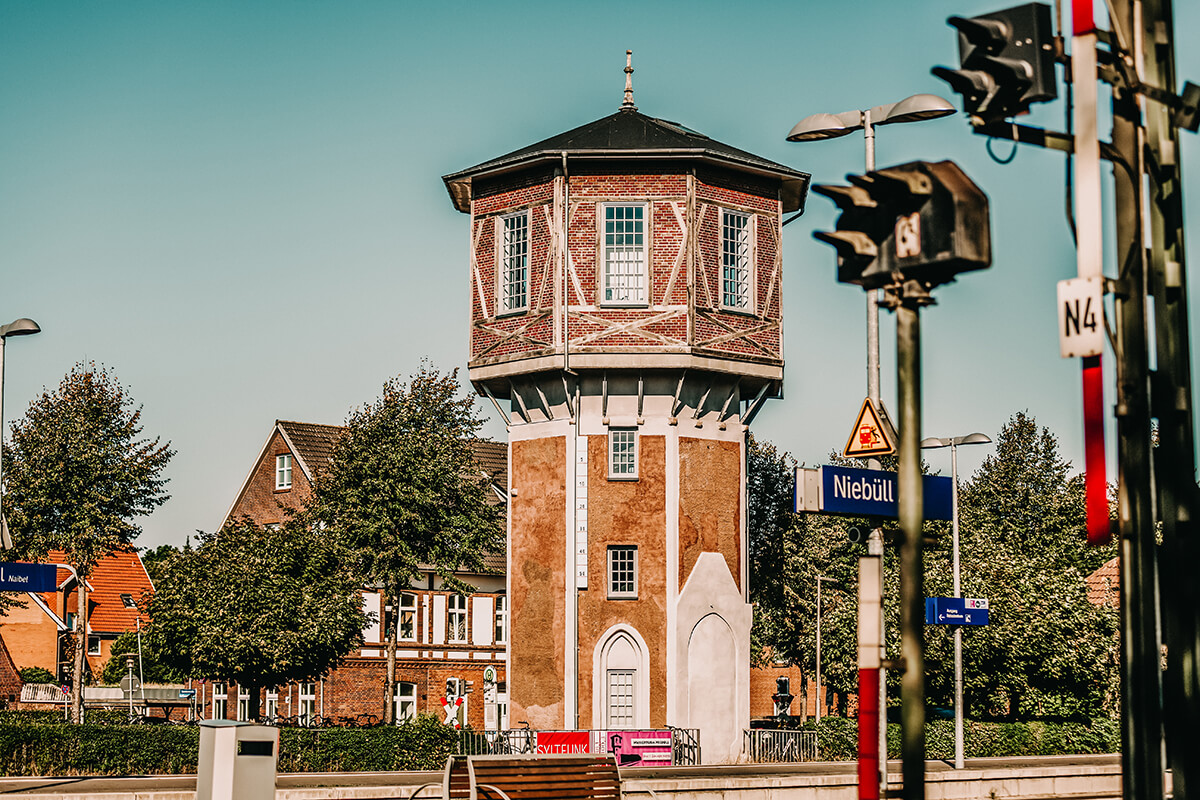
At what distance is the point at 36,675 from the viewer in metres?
72.9

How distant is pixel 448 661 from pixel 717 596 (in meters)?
26.8

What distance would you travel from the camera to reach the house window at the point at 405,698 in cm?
6375

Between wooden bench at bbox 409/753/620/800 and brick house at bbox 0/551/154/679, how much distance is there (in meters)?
60.1

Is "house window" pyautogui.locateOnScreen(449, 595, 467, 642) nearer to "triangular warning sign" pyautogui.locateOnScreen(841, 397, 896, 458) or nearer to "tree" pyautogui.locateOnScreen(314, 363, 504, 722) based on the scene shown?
"tree" pyautogui.locateOnScreen(314, 363, 504, 722)

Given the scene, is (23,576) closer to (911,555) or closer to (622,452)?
(911,555)

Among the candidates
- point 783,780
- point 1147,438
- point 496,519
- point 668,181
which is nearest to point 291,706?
point 496,519

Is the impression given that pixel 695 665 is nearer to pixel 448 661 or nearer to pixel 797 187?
pixel 797 187

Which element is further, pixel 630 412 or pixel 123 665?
pixel 123 665

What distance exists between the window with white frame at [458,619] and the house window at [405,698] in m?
3.01

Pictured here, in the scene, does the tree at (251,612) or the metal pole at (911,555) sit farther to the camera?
the tree at (251,612)

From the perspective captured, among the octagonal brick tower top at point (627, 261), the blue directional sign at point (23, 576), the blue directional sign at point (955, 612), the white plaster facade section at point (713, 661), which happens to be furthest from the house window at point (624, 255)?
the blue directional sign at point (23, 576)

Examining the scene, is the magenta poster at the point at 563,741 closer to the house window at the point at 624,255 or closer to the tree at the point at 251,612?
the tree at the point at 251,612

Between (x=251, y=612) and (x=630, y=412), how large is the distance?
12.5 meters

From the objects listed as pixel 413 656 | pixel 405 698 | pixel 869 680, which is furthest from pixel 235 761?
pixel 413 656
